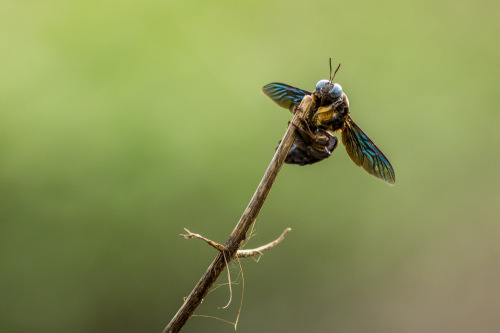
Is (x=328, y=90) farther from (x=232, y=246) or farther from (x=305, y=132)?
(x=232, y=246)

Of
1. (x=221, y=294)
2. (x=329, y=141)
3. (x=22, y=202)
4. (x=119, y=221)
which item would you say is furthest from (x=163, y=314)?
(x=329, y=141)

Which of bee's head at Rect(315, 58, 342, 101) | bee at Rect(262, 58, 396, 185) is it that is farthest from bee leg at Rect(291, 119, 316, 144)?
bee's head at Rect(315, 58, 342, 101)

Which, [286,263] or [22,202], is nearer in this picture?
[22,202]

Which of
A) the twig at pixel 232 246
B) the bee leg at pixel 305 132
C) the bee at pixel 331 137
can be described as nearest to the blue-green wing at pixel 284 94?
the bee at pixel 331 137

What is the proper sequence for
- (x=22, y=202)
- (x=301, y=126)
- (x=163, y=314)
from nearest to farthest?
(x=301, y=126), (x=22, y=202), (x=163, y=314)

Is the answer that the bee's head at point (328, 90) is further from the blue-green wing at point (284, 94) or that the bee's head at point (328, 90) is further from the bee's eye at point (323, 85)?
the blue-green wing at point (284, 94)

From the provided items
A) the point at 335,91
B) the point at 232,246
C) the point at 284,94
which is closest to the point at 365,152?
the point at 335,91

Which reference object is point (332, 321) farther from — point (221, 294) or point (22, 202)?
point (22, 202)

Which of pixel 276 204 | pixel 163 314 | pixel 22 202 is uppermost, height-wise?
pixel 276 204
